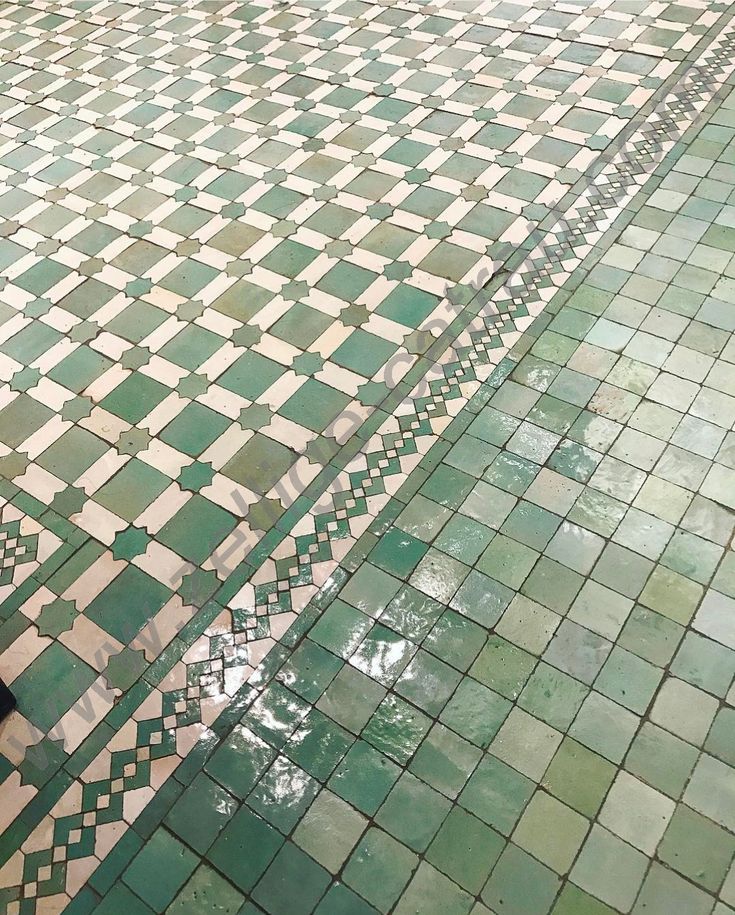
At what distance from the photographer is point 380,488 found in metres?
3.20

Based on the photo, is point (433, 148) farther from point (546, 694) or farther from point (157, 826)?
point (157, 826)

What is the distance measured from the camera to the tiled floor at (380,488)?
2.41 meters

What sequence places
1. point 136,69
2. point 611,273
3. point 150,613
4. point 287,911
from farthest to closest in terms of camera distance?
point 136,69 < point 611,273 < point 150,613 < point 287,911

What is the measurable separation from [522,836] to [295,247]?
3.08 m

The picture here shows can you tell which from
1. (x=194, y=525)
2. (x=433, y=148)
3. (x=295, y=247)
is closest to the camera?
(x=194, y=525)

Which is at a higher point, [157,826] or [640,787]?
[640,787]

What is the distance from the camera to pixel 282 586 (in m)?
2.96

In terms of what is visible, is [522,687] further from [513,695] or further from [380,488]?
[380,488]

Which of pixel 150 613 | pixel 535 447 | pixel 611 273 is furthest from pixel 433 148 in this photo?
pixel 150 613

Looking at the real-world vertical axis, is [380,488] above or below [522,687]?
above

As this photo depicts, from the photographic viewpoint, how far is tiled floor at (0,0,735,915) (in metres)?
2.41

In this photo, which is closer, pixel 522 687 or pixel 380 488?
pixel 522 687

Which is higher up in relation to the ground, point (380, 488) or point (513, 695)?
point (380, 488)

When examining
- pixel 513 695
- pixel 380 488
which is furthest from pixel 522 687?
pixel 380 488
